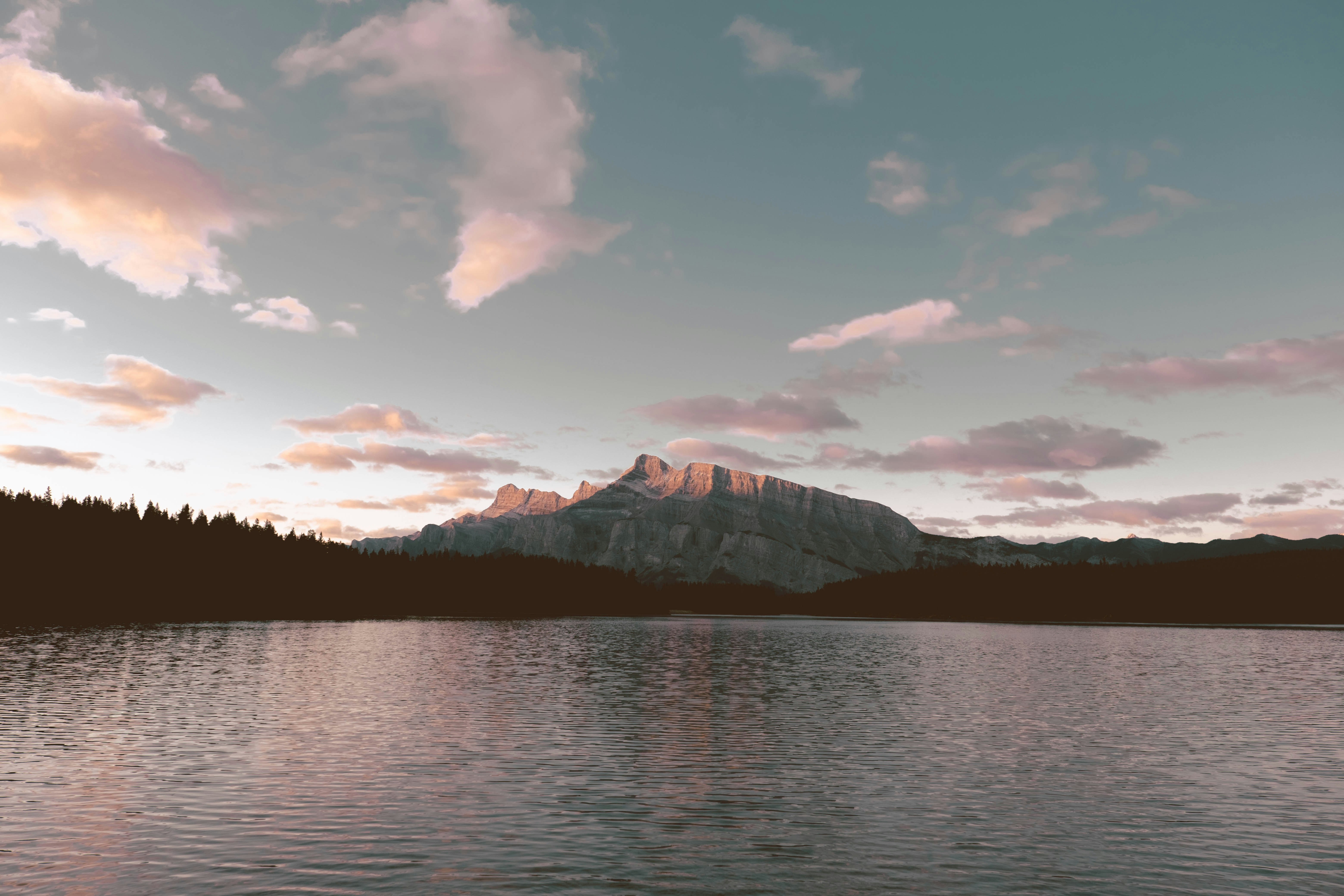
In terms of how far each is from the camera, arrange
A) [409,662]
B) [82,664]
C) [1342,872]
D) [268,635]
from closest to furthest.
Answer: [1342,872]
[82,664]
[409,662]
[268,635]

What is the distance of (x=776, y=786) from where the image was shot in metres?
39.9

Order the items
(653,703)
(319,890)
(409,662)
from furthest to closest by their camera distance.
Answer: (409,662), (653,703), (319,890)

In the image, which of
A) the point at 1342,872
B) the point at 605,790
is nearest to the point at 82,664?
the point at 605,790

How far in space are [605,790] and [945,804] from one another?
572 inches

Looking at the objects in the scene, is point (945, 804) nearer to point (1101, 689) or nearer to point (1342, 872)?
point (1342, 872)

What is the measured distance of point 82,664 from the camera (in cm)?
9281

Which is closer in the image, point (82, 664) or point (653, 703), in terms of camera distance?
point (653, 703)

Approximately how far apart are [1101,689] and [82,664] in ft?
353

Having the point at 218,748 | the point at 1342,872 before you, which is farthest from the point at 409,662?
the point at 1342,872

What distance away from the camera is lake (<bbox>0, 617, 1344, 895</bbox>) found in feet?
86.9

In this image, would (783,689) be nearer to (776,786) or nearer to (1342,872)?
(776,786)

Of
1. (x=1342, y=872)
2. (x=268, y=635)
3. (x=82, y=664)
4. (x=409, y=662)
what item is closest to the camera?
(x=1342, y=872)

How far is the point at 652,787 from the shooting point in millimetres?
38938

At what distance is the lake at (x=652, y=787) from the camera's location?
86.9 ft
